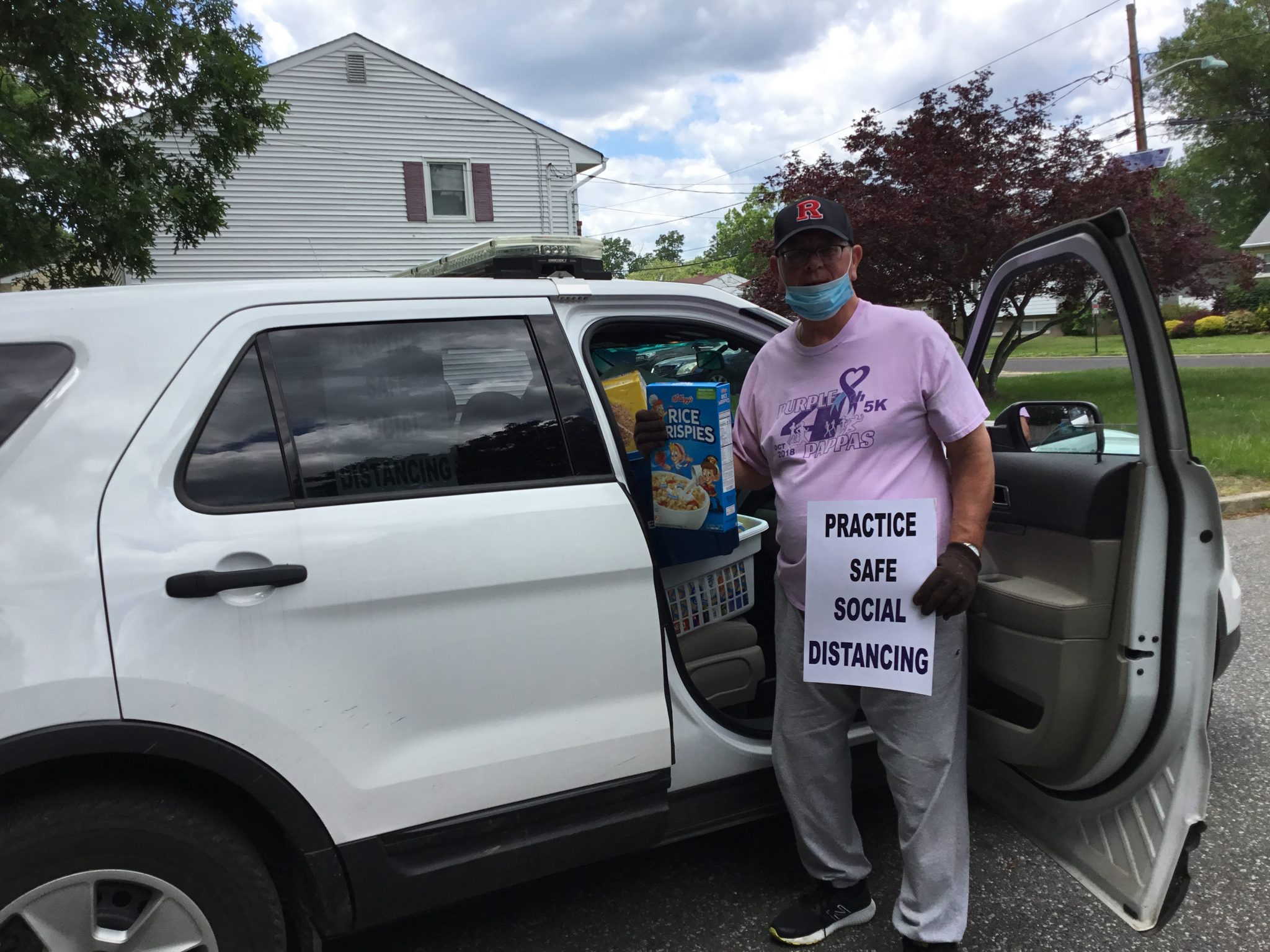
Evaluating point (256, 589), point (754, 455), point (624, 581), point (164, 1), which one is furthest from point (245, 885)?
point (164, 1)

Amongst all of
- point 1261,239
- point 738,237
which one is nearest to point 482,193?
point 1261,239

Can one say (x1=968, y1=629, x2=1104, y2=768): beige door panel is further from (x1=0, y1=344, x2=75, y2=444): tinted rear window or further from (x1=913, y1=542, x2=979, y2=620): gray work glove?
(x1=0, y1=344, x2=75, y2=444): tinted rear window

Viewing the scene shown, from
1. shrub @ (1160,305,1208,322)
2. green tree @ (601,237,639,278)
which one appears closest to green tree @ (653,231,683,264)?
→ green tree @ (601,237,639,278)

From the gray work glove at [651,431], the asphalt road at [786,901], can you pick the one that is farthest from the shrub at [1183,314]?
the gray work glove at [651,431]

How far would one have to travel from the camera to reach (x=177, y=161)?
8.11 meters

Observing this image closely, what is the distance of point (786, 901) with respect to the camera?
2.50m

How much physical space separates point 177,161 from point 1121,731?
8.93m

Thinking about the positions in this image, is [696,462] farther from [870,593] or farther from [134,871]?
[134,871]

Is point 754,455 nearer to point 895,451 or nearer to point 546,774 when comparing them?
point 895,451

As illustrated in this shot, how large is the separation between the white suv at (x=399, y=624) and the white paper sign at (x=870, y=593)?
0.31 meters

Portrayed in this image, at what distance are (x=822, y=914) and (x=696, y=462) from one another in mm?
1293

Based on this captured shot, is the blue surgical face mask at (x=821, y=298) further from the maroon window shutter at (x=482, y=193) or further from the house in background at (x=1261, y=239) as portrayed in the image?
the house in background at (x=1261, y=239)

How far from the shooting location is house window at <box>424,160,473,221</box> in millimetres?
15969

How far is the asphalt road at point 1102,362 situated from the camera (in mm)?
19859
